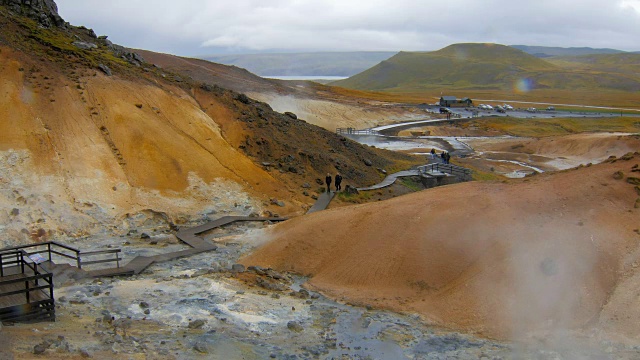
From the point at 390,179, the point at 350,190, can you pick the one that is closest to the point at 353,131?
the point at 390,179

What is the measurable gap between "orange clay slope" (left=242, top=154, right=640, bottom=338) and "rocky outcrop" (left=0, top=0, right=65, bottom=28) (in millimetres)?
23436

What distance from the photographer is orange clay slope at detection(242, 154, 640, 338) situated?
16.8 meters

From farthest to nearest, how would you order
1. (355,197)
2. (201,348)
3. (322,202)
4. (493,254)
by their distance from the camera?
1. (355,197)
2. (322,202)
3. (493,254)
4. (201,348)

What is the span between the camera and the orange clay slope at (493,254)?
16.8 metres

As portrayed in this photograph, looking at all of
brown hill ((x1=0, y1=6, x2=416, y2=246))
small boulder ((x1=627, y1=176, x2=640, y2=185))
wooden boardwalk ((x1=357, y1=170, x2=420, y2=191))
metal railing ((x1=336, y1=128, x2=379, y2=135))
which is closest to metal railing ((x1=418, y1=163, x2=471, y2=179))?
wooden boardwalk ((x1=357, y1=170, x2=420, y2=191))

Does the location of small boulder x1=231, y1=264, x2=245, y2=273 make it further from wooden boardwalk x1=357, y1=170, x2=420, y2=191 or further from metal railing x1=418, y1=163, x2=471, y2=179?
metal railing x1=418, y1=163, x2=471, y2=179

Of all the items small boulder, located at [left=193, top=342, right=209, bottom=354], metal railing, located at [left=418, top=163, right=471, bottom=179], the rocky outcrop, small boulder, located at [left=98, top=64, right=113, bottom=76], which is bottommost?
small boulder, located at [left=193, top=342, right=209, bottom=354]

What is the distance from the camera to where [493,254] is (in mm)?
18609

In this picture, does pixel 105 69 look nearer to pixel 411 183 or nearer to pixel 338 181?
pixel 338 181

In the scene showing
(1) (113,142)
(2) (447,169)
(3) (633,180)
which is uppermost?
(1) (113,142)

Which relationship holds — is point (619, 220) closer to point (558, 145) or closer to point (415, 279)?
point (415, 279)

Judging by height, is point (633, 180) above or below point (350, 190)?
above

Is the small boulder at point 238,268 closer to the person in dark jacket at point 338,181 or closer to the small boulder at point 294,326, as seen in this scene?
the small boulder at point 294,326

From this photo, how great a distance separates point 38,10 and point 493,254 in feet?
103
